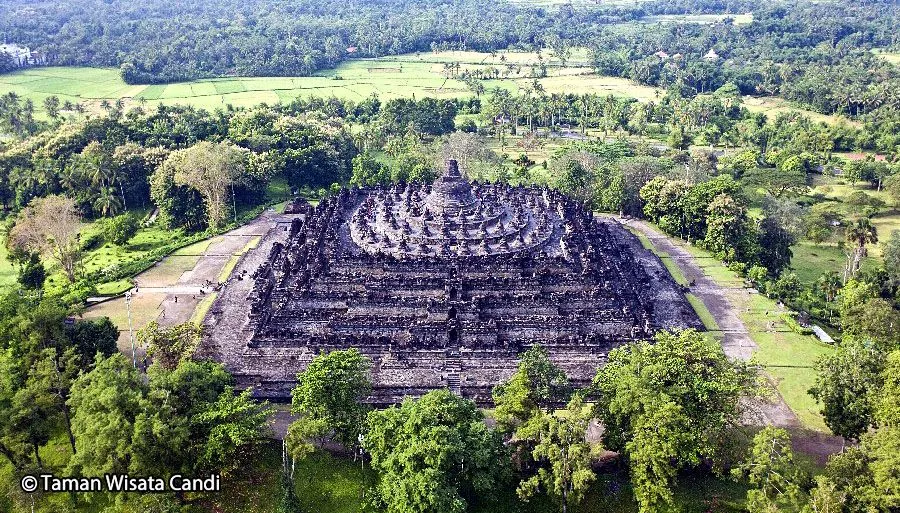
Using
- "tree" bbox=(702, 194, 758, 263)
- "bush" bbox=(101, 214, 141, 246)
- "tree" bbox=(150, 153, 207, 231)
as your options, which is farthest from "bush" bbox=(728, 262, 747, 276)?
"bush" bbox=(101, 214, 141, 246)

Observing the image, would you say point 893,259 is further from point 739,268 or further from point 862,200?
point 862,200

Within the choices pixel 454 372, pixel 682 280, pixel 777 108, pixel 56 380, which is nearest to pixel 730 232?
pixel 682 280

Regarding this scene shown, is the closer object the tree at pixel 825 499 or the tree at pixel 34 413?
the tree at pixel 825 499

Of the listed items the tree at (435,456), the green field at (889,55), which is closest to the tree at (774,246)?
the tree at (435,456)

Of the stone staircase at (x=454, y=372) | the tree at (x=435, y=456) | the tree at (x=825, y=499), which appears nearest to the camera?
the tree at (x=825, y=499)

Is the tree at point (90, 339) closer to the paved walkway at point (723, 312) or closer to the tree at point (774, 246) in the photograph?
the paved walkway at point (723, 312)

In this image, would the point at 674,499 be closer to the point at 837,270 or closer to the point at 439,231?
the point at 439,231

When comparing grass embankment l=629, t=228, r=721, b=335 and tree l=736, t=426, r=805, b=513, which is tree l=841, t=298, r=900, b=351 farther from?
tree l=736, t=426, r=805, b=513
